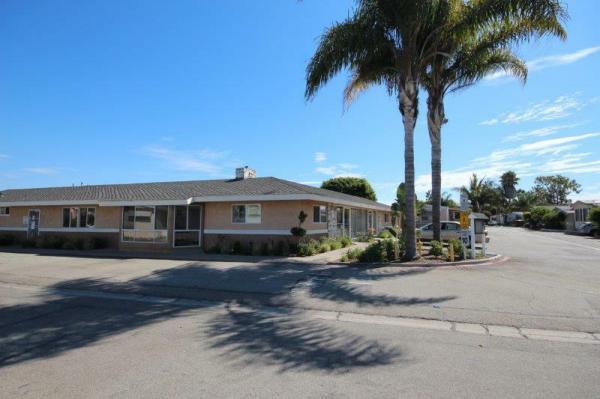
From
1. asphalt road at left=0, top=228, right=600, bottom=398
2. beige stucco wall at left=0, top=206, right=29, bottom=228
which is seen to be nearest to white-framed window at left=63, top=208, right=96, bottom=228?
beige stucco wall at left=0, top=206, right=29, bottom=228

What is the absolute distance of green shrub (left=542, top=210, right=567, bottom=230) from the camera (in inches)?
2098

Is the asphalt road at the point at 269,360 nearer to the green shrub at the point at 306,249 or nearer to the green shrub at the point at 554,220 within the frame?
the green shrub at the point at 306,249

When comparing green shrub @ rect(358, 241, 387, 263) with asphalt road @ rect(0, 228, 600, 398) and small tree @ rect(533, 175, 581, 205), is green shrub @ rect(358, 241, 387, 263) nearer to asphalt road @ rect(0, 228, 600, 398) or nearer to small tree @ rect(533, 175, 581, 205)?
asphalt road @ rect(0, 228, 600, 398)

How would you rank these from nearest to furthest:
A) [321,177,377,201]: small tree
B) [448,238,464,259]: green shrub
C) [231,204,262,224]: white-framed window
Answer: [448,238,464,259]: green shrub
[231,204,262,224]: white-framed window
[321,177,377,201]: small tree

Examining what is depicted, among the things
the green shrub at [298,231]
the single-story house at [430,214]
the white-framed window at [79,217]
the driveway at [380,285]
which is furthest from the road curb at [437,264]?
the single-story house at [430,214]

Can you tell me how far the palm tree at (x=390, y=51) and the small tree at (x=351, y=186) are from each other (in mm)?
33135

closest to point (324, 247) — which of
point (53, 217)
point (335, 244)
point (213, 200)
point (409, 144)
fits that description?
point (335, 244)

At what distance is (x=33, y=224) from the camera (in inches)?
1000

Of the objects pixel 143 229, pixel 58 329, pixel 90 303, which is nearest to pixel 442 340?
pixel 58 329

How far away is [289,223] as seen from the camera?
1883cm

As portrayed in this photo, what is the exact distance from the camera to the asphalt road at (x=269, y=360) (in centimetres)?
419

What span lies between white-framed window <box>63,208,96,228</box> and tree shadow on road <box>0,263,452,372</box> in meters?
13.3

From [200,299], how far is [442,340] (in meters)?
5.50

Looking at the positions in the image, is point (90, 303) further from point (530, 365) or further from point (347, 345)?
point (530, 365)
